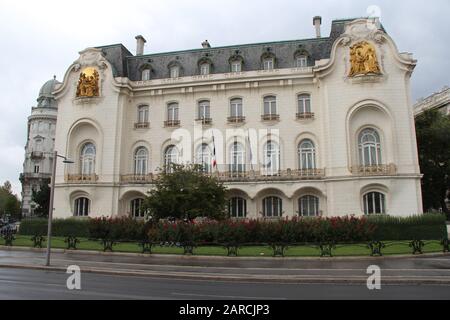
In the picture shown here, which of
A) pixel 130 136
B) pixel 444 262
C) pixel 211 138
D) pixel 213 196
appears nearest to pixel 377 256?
pixel 444 262

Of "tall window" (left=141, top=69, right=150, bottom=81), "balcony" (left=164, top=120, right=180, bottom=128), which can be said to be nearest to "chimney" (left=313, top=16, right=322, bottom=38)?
"balcony" (left=164, top=120, right=180, bottom=128)

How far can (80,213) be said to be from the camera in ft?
120

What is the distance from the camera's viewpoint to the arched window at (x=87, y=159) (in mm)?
37344

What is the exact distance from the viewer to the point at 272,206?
3369 centimetres

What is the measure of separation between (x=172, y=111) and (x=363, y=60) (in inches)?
713

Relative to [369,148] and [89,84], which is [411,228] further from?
[89,84]

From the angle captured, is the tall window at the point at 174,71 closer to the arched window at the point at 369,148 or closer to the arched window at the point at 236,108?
the arched window at the point at 236,108

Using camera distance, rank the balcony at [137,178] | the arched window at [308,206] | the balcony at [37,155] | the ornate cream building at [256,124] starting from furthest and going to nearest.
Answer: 1. the balcony at [37,155]
2. the balcony at [137,178]
3. the arched window at [308,206]
4. the ornate cream building at [256,124]

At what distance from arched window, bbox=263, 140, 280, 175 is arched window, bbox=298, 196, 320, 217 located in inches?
138

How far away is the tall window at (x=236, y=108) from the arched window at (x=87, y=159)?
14348 mm

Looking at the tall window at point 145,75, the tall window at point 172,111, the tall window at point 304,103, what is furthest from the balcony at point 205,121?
the tall window at point 304,103

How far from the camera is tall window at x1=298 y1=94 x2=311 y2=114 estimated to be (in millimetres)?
34562

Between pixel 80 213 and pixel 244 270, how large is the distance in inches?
1013

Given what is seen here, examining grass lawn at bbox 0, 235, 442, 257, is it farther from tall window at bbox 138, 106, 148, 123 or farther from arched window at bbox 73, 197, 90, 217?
tall window at bbox 138, 106, 148, 123
